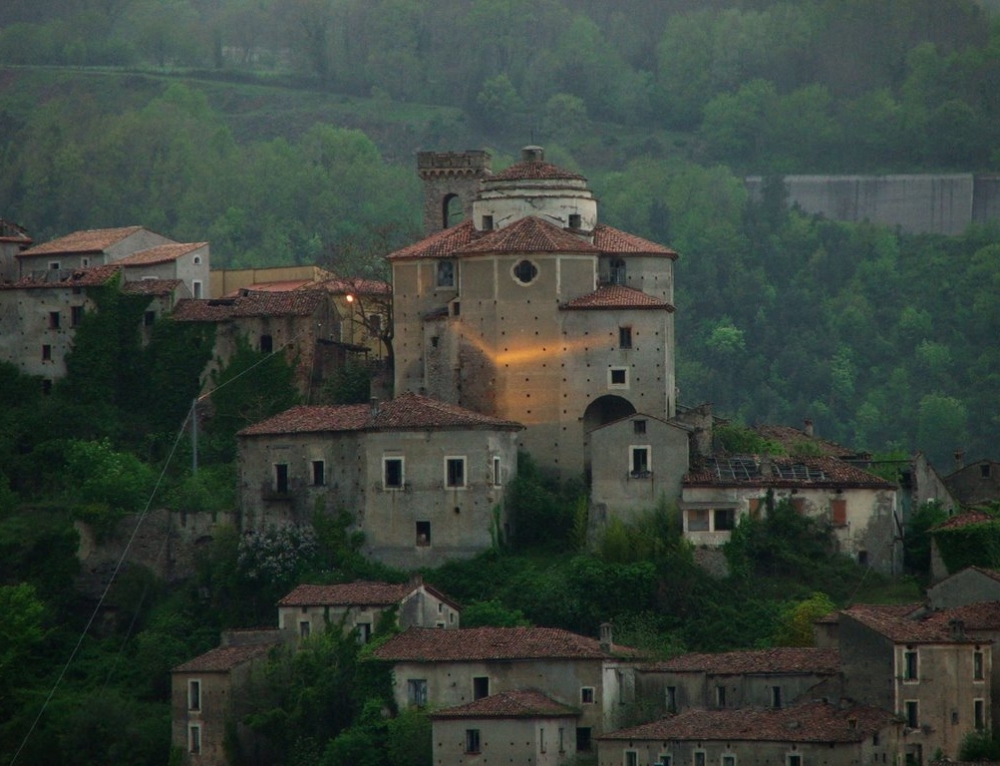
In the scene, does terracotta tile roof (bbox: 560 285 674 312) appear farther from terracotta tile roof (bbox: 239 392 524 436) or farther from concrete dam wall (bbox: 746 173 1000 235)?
concrete dam wall (bbox: 746 173 1000 235)

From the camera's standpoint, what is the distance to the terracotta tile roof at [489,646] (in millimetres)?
77000

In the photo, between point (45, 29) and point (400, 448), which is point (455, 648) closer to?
point (400, 448)

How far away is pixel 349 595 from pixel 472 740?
22.9 feet

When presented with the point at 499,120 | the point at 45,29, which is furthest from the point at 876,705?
the point at 45,29

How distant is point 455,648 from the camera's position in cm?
7800

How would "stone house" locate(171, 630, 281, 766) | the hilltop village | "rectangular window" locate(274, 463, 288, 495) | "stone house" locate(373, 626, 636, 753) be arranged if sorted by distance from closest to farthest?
the hilltop village → "stone house" locate(373, 626, 636, 753) → "stone house" locate(171, 630, 281, 766) → "rectangular window" locate(274, 463, 288, 495)

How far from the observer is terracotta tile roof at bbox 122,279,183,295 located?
96125 mm

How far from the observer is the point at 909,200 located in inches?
6649

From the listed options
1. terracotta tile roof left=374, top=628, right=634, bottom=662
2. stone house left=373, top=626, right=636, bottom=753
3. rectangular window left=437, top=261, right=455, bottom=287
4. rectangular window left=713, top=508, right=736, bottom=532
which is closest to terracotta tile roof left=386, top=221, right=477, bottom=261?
rectangular window left=437, top=261, right=455, bottom=287

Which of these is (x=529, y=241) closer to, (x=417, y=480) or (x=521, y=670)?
(x=417, y=480)

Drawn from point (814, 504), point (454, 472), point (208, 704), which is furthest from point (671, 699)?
point (208, 704)

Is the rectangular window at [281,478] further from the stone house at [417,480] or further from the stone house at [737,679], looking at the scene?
the stone house at [737,679]

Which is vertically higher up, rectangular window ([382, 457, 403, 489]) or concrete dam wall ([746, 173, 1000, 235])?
concrete dam wall ([746, 173, 1000, 235])

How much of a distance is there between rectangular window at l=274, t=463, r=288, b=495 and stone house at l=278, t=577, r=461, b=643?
5180mm
